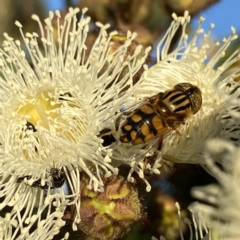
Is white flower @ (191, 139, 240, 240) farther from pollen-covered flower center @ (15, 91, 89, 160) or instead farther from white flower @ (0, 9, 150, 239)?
pollen-covered flower center @ (15, 91, 89, 160)

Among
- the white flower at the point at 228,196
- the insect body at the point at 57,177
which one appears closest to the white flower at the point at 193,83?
the insect body at the point at 57,177

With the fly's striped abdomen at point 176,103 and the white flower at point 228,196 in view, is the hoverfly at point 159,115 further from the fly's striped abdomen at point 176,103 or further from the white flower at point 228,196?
the white flower at point 228,196

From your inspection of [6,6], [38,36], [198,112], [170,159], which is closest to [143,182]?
[170,159]

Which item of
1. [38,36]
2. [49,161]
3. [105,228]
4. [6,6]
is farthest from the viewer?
[6,6]

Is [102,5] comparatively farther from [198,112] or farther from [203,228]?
[203,228]

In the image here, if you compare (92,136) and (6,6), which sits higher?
(6,6)

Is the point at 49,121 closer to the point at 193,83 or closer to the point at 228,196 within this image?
the point at 193,83
